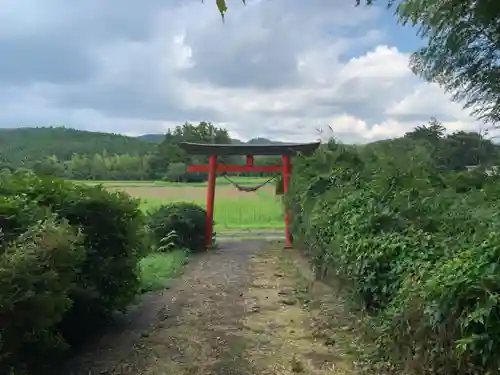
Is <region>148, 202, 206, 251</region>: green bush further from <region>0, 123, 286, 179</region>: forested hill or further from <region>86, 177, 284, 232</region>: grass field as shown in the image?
<region>86, 177, 284, 232</region>: grass field

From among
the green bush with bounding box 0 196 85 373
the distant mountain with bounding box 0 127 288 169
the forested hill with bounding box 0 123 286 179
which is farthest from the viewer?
the distant mountain with bounding box 0 127 288 169

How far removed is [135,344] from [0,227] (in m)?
2.13

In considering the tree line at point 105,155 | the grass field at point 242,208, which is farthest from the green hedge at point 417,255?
the grass field at point 242,208

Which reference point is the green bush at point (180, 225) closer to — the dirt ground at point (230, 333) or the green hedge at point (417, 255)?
the dirt ground at point (230, 333)

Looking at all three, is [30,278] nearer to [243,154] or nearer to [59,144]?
[59,144]

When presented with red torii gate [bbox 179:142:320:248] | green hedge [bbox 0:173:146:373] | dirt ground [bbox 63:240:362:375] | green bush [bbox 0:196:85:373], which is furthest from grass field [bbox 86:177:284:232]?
green bush [bbox 0:196:85:373]

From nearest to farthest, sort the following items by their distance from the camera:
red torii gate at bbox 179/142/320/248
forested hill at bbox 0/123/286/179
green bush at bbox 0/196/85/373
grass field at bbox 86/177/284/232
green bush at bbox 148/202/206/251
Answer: green bush at bbox 0/196/85/373, forested hill at bbox 0/123/286/179, green bush at bbox 148/202/206/251, red torii gate at bbox 179/142/320/248, grass field at bbox 86/177/284/232

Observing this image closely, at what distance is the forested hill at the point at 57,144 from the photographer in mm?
8146

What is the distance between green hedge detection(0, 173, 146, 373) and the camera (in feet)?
11.7

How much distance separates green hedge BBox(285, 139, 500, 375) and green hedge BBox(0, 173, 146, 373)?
2201 mm

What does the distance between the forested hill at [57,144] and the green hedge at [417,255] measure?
4.03m

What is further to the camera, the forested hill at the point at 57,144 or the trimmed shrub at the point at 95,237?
the forested hill at the point at 57,144

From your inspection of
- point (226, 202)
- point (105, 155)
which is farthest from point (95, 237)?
point (226, 202)

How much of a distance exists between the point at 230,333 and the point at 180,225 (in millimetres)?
8093
